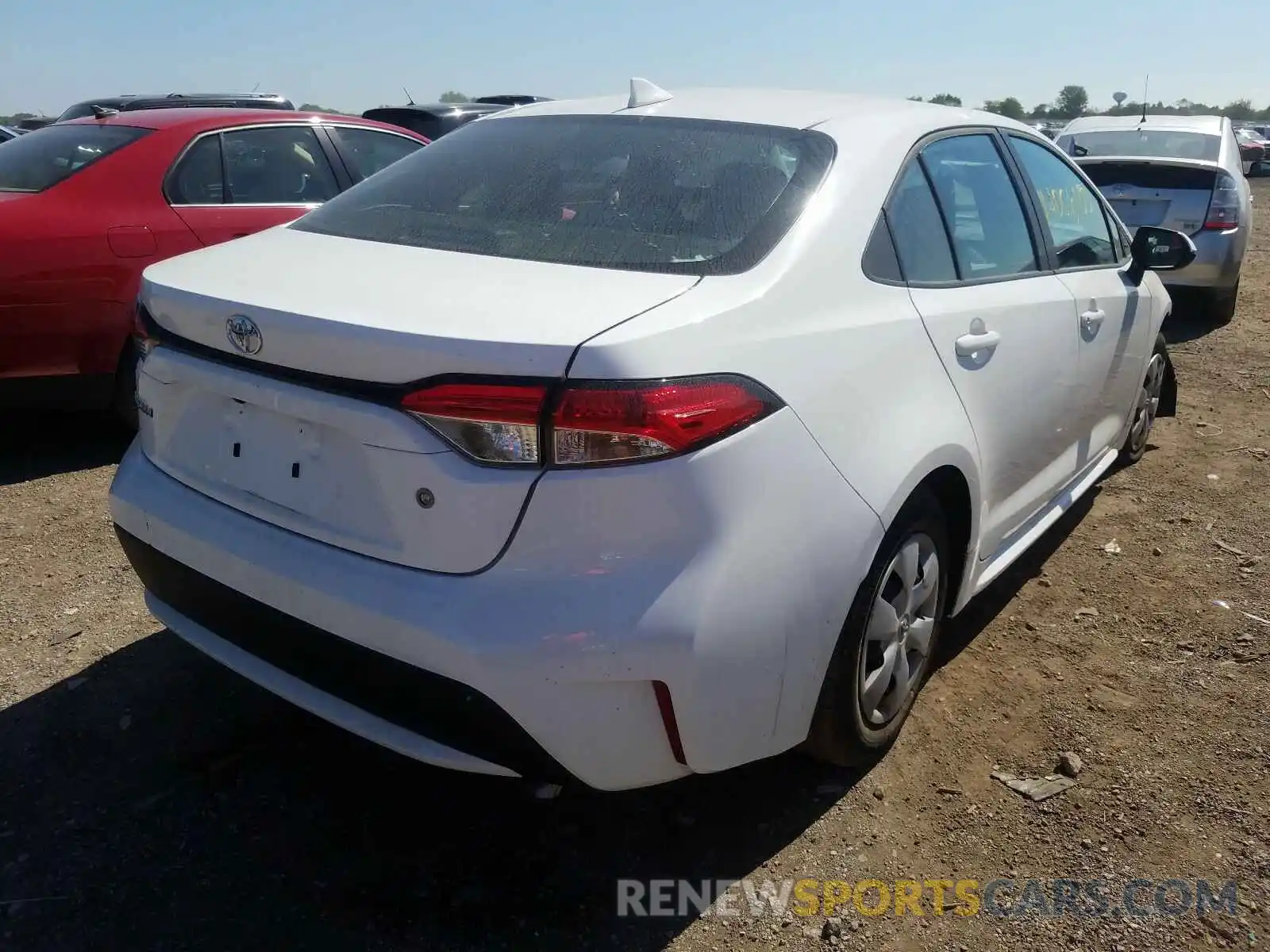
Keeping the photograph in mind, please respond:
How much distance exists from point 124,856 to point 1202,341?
7597mm

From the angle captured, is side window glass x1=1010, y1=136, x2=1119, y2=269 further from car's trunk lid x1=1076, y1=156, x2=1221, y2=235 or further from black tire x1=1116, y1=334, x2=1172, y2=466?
car's trunk lid x1=1076, y1=156, x2=1221, y2=235

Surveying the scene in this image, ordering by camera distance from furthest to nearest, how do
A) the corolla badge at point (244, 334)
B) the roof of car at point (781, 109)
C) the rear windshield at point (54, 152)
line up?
the rear windshield at point (54, 152) < the roof of car at point (781, 109) < the corolla badge at point (244, 334)

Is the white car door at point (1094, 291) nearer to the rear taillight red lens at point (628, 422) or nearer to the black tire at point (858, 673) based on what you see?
the black tire at point (858, 673)

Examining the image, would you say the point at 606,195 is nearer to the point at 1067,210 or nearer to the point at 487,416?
the point at 487,416

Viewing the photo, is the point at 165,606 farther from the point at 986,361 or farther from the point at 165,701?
the point at 986,361

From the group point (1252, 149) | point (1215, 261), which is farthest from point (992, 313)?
point (1252, 149)

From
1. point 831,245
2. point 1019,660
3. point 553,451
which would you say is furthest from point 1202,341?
point 553,451

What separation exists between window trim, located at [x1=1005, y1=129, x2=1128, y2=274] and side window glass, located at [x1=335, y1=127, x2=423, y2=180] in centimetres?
340

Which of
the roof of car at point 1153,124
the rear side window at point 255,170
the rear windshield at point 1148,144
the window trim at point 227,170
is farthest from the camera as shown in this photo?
Answer: the roof of car at point 1153,124

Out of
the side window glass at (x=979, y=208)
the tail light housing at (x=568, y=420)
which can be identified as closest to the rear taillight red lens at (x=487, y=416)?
the tail light housing at (x=568, y=420)

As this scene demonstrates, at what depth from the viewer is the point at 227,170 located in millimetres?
5152

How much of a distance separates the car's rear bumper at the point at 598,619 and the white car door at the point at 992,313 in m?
0.58

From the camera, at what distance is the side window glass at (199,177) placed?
4.88m

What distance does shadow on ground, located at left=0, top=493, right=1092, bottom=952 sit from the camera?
2.15 meters
